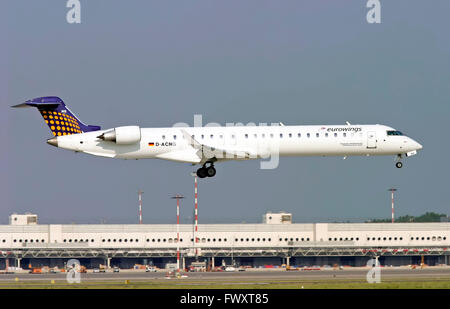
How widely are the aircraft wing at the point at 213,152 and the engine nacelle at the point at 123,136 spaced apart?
3.55 meters

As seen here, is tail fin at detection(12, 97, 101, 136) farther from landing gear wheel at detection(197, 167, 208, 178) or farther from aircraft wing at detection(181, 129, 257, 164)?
landing gear wheel at detection(197, 167, 208, 178)

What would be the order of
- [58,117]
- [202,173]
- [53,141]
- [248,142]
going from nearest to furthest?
[248,142], [202,173], [53,141], [58,117]

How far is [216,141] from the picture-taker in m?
67.5

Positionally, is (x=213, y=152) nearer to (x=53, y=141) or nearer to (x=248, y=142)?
(x=248, y=142)

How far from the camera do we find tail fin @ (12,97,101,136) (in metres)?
69.3

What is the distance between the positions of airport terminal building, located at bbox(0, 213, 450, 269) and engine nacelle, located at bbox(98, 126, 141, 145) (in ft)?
216

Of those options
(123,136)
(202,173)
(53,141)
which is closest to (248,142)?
(202,173)

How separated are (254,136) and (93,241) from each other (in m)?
73.8

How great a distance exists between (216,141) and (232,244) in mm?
69616

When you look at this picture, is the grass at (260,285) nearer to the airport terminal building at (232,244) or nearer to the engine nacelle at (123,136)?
the engine nacelle at (123,136)

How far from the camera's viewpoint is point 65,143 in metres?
68.4
